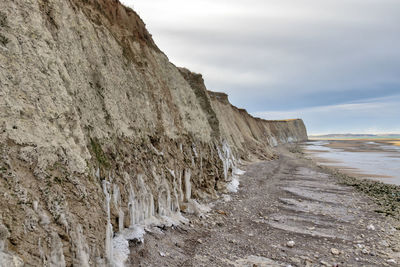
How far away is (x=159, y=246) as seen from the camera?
6.91 m

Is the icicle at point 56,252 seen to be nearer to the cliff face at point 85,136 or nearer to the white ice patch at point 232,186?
the cliff face at point 85,136

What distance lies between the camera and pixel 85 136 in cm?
655

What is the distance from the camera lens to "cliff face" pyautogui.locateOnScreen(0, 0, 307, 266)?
422 cm

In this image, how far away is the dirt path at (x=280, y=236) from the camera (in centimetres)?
705

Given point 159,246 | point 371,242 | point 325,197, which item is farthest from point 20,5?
point 325,197

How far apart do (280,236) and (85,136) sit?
7349 millimetres

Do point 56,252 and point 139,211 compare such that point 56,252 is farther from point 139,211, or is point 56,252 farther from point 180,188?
point 180,188

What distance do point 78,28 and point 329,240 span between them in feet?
36.8

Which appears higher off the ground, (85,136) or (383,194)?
(85,136)

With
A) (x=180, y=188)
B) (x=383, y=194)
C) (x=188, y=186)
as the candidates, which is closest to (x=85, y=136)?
(x=180, y=188)

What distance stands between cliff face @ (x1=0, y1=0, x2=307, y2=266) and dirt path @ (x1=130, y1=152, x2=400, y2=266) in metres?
1.08

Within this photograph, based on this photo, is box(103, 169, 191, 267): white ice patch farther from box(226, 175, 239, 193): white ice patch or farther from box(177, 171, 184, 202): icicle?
box(226, 175, 239, 193): white ice patch

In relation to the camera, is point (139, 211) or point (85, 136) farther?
point (139, 211)

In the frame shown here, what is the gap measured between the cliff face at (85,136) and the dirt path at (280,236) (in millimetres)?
1081
